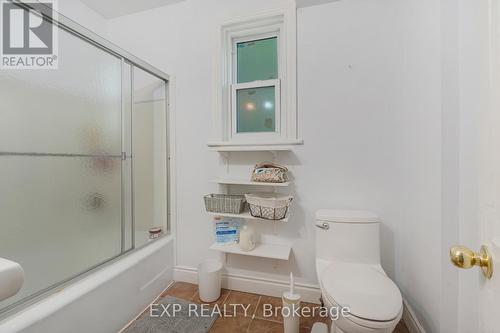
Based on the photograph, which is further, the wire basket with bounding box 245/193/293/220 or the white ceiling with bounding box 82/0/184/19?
the white ceiling with bounding box 82/0/184/19

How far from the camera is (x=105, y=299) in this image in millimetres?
1216

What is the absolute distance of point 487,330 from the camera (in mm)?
431

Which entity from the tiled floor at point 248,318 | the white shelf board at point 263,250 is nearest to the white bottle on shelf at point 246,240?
the white shelf board at point 263,250

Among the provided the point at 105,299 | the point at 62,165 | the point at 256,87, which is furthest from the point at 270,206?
the point at 62,165

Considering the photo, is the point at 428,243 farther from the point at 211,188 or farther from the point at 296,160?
the point at 211,188

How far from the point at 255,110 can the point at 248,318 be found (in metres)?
1.53

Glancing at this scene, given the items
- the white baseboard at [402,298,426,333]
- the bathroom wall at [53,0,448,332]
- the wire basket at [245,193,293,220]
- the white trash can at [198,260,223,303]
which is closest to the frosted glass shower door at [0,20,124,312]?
the bathroom wall at [53,0,448,332]

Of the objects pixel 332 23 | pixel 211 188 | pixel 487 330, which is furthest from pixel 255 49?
pixel 487 330

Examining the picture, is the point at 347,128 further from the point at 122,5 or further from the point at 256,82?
the point at 122,5

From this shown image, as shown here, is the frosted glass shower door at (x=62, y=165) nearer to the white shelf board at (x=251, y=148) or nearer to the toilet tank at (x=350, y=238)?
the white shelf board at (x=251, y=148)

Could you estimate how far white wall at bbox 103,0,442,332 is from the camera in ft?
4.00

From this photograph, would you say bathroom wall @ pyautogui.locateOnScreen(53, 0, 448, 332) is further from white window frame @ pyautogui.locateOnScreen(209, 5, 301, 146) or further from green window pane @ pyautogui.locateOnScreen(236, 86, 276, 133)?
green window pane @ pyautogui.locateOnScreen(236, 86, 276, 133)

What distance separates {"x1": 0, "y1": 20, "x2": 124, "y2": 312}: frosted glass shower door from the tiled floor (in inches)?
26.1

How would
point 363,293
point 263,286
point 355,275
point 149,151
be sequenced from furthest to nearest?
point 149,151 < point 263,286 < point 355,275 < point 363,293
